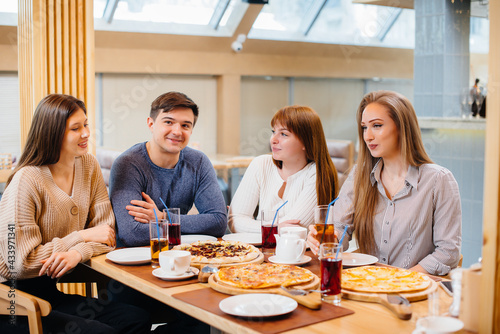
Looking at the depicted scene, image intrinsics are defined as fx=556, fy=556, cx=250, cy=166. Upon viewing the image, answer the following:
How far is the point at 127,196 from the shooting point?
2.54 metres

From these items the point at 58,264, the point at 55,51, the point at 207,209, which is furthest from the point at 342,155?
the point at 58,264

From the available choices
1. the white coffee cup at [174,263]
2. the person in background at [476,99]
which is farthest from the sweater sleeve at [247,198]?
the person in background at [476,99]

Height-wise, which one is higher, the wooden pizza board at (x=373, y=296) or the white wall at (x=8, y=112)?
the white wall at (x=8, y=112)

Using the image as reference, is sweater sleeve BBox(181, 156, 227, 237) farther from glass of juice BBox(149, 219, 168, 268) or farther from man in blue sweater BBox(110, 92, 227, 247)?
glass of juice BBox(149, 219, 168, 268)

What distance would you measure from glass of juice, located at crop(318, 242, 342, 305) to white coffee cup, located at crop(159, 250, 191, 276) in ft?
1.60

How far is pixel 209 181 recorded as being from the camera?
2803 mm

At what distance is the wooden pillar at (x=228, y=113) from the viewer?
8.99 metres

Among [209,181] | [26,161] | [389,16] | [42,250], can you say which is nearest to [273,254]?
[209,181]

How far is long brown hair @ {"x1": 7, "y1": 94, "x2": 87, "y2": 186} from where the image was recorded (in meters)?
2.30

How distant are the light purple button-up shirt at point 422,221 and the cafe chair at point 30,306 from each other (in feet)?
4.09

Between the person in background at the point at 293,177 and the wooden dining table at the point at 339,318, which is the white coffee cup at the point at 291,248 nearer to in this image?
the wooden dining table at the point at 339,318

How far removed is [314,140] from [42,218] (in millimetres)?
1341

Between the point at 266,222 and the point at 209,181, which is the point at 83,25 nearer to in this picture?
the point at 209,181

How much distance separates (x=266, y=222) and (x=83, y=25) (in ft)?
5.88
